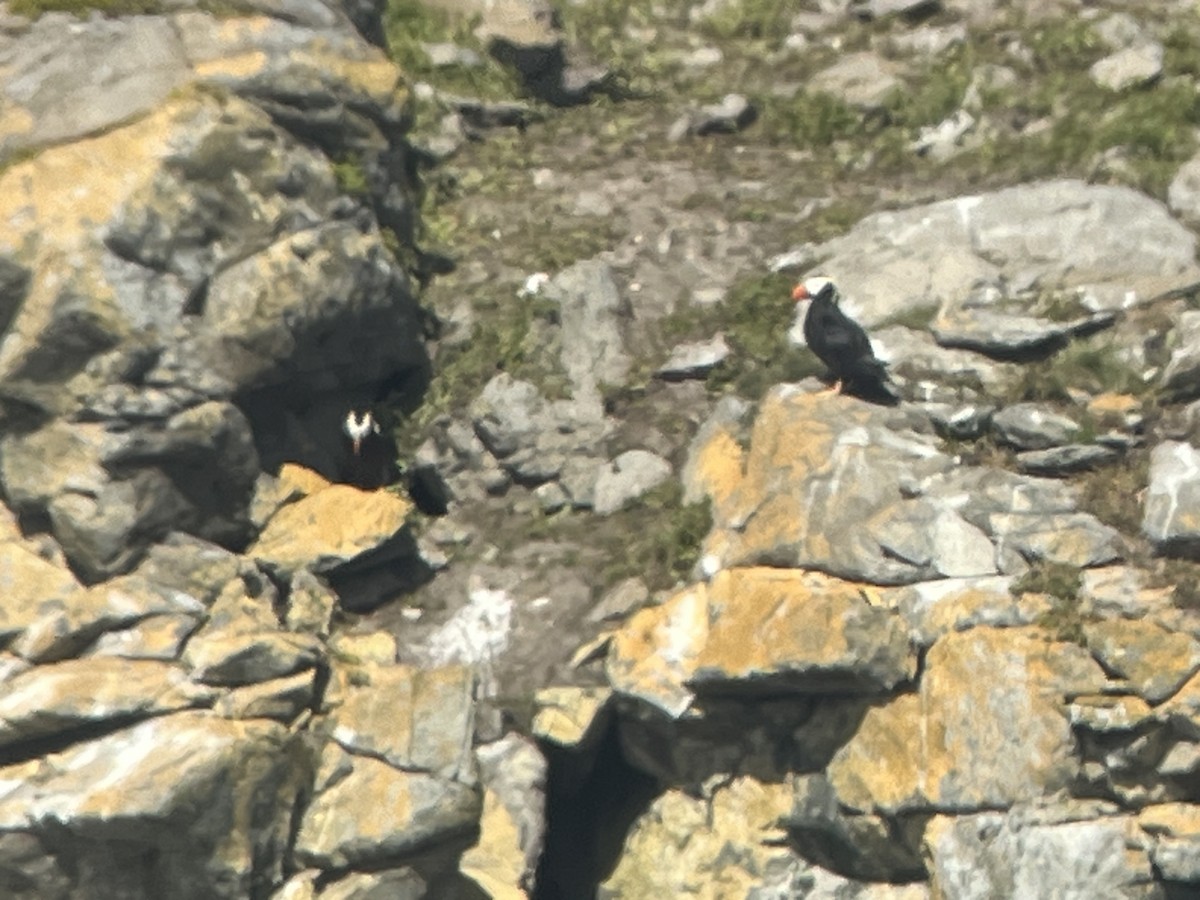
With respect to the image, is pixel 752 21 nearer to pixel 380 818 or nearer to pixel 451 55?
pixel 451 55

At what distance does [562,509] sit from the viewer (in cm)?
1802

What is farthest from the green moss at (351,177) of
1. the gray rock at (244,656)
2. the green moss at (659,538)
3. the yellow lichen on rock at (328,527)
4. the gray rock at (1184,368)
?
the gray rock at (1184,368)

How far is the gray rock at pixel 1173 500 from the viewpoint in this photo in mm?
14492

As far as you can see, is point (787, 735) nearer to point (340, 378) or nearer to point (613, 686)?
point (613, 686)

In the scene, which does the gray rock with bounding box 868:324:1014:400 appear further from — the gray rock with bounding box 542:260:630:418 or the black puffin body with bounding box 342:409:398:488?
the black puffin body with bounding box 342:409:398:488

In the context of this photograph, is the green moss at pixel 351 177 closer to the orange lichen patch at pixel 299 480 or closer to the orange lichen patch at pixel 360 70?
the orange lichen patch at pixel 360 70

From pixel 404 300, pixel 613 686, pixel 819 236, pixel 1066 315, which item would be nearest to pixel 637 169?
pixel 819 236

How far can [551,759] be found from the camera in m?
16.2

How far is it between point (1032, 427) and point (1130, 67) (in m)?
7.54

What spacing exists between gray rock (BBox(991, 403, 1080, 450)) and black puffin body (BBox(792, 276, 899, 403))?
42.2 inches

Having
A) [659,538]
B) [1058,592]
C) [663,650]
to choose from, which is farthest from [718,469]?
[1058,592]

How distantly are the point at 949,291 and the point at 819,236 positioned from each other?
8.55ft

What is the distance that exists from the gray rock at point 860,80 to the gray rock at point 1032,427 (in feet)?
24.8

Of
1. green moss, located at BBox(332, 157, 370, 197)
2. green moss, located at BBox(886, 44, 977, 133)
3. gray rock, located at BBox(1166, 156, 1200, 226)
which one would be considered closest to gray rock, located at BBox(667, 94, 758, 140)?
green moss, located at BBox(886, 44, 977, 133)
